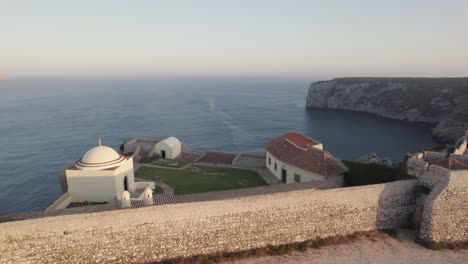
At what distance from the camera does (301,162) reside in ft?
84.9

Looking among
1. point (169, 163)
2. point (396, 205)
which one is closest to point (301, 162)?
point (396, 205)

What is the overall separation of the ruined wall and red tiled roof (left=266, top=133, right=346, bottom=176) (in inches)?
318

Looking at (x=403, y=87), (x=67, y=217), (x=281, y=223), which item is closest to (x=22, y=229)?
(x=67, y=217)

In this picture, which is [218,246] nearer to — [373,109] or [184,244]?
[184,244]

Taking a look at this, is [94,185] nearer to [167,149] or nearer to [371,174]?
[167,149]

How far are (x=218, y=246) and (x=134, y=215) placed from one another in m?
4.34

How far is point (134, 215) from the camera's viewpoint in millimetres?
13977

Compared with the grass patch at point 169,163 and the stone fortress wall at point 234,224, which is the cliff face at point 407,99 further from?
the grass patch at point 169,163

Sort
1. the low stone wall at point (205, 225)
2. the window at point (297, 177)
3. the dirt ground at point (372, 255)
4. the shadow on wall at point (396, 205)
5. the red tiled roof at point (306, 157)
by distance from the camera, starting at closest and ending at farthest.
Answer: the low stone wall at point (205, 225)
the dirt ground at point (372, 255)
the shadow on wall at point (396, 205)
the red tiled roof at point (306, 157)
the window at point (297, 177)

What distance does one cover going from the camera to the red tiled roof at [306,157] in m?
24.3

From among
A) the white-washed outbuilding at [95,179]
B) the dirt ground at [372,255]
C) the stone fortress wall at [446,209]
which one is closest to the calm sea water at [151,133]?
the white-washed outbuilding at [95,179]

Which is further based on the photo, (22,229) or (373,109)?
(373,109)

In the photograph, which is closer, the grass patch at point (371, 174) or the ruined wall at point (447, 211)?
the ruined wall at point (447, 211)

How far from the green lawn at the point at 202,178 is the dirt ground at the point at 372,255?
10342 millimetres
